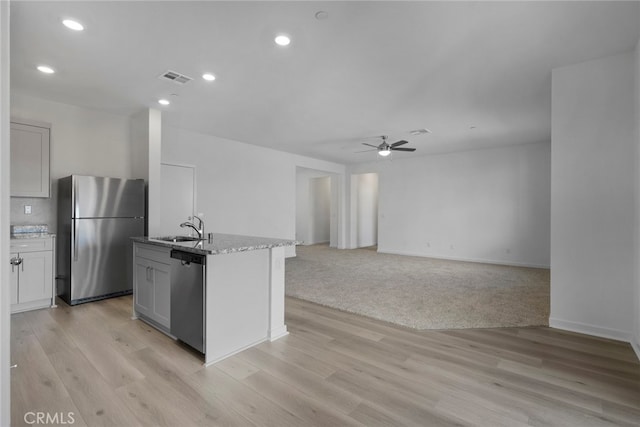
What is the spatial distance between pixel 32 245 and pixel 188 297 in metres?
2.57

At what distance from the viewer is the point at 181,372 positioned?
7.51 feet

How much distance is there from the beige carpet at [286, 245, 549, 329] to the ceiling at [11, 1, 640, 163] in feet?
8.89

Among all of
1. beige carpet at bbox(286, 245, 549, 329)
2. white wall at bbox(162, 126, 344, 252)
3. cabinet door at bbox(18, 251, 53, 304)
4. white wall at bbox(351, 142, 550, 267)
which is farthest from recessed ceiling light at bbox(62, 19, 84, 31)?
white wall at bbox(351, 142, 550, 267)

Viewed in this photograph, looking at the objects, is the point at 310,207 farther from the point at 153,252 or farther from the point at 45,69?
the point at 45,69

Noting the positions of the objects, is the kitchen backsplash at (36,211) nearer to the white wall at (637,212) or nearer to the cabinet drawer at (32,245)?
the cabinet drawer at (32,245)

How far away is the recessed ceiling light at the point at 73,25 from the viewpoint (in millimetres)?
2428

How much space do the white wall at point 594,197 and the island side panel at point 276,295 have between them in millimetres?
2859

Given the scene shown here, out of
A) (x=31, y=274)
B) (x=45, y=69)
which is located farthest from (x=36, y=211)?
(x=45, y=69)

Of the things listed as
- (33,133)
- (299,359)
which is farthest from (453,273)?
(33,133)

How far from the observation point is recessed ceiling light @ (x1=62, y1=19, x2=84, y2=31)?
7.97 ft
